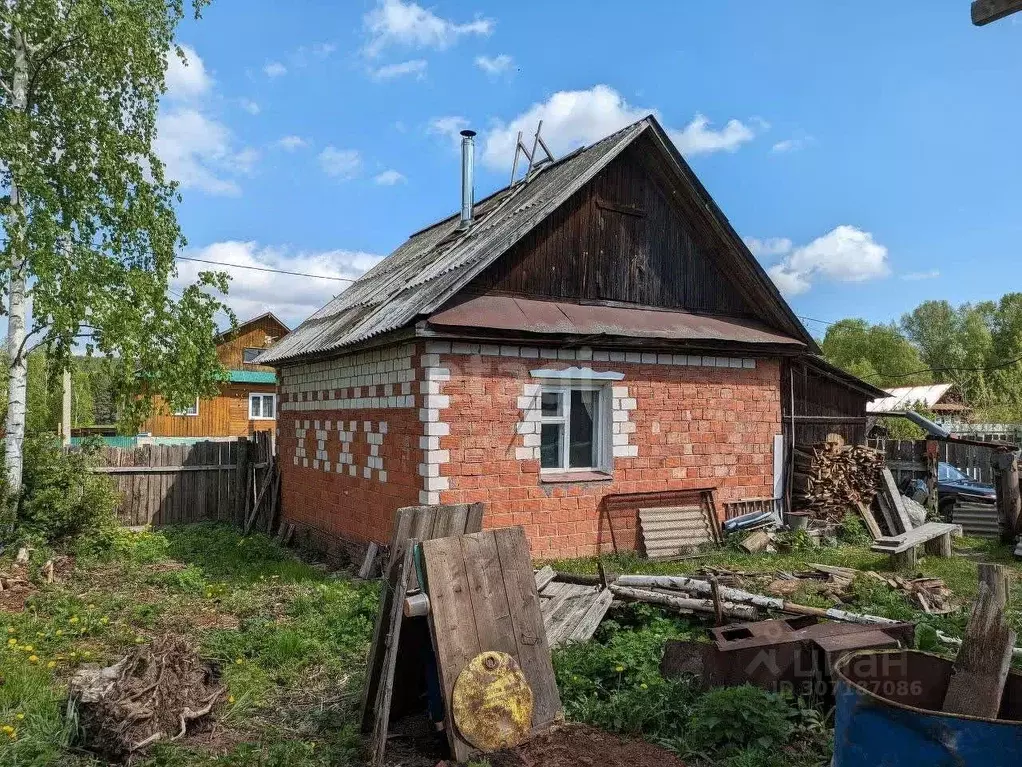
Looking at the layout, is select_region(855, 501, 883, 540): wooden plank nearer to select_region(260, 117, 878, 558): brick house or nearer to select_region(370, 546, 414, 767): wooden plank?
select_region(260, 117, 878, 558): brick house

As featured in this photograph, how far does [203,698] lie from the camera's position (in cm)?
495

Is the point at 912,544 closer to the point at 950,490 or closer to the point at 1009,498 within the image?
the point at 1009,498

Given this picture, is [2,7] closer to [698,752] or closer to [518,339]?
[518,339]

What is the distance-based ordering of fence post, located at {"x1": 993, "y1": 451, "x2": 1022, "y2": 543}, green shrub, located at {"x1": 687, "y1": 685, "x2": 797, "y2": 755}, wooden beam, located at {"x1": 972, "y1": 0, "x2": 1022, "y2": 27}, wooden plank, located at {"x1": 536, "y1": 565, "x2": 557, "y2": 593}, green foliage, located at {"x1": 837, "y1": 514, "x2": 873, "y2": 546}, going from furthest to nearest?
green foliage, located at {"x1": 837, "y1": 514, "x2": 873, "y2": 546}, fence post, located at {"x1": 993, "y1": 451, "x2": 1022, "y2": 543}, wooden plank, located at {"x1": 536, "y1": 565, "x2": 557, "y2": 593}, green shrub, located at {"x1": 687, "y1": 685, "x2": 797, "y2": 755}, wooden beam, located at {"x1": 972, "y1": 0, "x2": 1022, "y2": 27}

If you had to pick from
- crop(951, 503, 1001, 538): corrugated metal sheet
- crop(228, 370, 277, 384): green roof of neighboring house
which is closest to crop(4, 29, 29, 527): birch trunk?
crop(951, 503, 1001, 538): corrugated metal sheet

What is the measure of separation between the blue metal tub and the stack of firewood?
8.81 metres

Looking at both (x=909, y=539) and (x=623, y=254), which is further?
(x=623, y=254)

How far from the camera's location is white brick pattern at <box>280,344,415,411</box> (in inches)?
370

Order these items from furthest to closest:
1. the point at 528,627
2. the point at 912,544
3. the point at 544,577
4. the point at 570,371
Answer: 1. the point at 570,371
2. the point at 912,544
3. the point at 544,577
4. the point at 528,627

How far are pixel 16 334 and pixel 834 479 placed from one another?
13.1 metres

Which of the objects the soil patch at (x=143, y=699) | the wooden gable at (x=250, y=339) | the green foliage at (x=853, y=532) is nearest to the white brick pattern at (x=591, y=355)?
the green foliage at (x=853, y=532)

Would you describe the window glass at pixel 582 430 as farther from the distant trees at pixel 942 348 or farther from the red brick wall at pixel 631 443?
the distant trees at pixel 942 348

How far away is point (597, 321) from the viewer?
396 inches

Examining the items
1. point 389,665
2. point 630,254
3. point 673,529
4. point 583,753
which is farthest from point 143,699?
point 630,254
